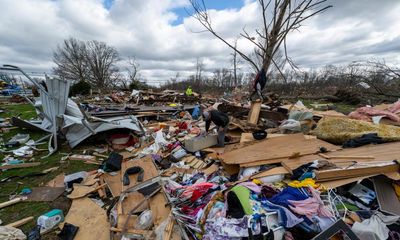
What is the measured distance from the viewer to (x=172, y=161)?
494 centimetres

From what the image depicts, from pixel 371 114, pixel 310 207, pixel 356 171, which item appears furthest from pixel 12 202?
pixel 371 114

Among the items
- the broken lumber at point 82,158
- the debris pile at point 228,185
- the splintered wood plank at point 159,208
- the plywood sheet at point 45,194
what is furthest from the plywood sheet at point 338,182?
the broken lumber at point 82,158

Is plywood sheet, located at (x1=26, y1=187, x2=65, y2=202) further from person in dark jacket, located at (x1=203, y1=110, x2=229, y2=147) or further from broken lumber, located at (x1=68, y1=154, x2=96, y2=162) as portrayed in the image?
person in dark jacket, located at (x1=203, y1=110, x2=229, y2=147)

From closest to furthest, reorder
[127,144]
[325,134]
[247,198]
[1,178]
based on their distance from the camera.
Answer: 1. [247,198]
2. [1,178]
3. [325,134]
4. [127,144]

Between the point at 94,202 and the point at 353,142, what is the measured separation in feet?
16.0

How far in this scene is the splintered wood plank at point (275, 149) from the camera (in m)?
3.82

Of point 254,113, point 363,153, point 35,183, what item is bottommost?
point 35,183

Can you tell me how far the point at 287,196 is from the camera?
2.47 m

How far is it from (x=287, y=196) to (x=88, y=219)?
111 inches

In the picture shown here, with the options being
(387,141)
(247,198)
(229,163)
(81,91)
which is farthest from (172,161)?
(81,91)

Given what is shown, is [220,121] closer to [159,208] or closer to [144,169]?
[144,169]

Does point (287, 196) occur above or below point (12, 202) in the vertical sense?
above

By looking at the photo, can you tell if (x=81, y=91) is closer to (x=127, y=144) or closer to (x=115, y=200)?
(x=127, y=144)

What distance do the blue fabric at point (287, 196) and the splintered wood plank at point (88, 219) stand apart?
2226mm
